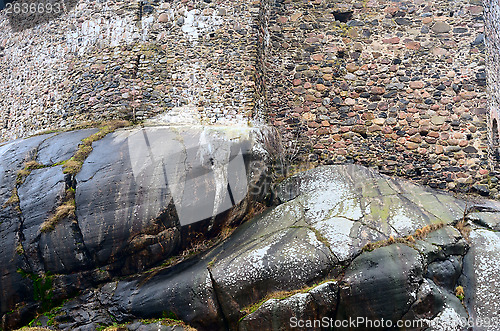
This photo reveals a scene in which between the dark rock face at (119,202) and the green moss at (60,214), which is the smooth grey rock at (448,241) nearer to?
the dark rock face at (119,202)

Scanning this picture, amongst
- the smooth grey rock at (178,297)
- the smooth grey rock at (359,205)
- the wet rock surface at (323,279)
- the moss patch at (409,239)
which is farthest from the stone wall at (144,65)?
the moss patch at (409,239)

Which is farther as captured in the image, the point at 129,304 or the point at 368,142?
the point at 368,142

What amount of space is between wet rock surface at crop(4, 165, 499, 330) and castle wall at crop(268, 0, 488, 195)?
1.56 metres

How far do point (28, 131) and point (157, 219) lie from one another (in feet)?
13.3

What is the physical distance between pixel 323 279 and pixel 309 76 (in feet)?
13.3

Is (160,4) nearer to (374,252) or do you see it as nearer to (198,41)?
(198,41)

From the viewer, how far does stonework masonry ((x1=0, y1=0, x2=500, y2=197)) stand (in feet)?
25.3

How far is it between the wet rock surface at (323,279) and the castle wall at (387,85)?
156 cm

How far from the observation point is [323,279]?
5793 millimetres

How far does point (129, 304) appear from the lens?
592 centimetres

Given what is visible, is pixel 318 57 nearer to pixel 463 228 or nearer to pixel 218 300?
pixel 463 228

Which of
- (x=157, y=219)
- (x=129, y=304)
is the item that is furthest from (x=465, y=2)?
(x=129, y=304)

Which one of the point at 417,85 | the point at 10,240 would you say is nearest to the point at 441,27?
the point at 417,85

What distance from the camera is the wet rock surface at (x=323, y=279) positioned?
566 cm
